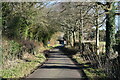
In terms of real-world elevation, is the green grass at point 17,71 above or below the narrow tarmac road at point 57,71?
above

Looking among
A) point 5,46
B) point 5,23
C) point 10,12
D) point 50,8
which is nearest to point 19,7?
point 10,12

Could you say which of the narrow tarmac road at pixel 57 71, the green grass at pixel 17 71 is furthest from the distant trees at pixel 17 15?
the narrow tarmac road at pixel 57 71

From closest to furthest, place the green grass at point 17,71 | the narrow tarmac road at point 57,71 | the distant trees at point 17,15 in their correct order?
the green grass at point 17,71 → the narrow tarmac road at point 57,71 → the distant trees at point 17,15

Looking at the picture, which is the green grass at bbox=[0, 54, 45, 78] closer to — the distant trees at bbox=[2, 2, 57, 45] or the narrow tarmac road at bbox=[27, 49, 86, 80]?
the narrow tarmac road at bbox=[27, 49, 86, 80]

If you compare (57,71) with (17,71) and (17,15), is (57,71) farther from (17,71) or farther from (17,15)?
(17,15)

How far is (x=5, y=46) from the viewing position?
11.7 metres

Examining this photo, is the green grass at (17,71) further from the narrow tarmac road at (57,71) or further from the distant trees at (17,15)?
the distant trees at (17,15)

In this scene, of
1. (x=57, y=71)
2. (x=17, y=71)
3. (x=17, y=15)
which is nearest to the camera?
(x=17, y=71)

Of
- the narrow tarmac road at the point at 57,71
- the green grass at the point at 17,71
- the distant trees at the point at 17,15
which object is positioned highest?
the distant trees at the point at 17,15

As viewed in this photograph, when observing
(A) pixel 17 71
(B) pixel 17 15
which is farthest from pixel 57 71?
(B) pixel 17 15

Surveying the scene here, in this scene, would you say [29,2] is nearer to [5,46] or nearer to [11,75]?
[5,46]

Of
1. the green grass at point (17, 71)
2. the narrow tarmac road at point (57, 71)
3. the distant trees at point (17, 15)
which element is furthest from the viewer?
the distant trees at point (17, 15)

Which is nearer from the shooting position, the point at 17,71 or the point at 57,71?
the point at 17,71

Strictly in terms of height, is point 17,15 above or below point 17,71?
above
